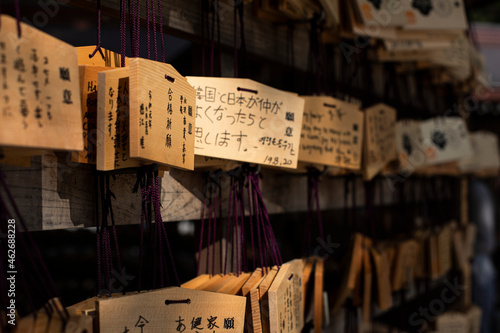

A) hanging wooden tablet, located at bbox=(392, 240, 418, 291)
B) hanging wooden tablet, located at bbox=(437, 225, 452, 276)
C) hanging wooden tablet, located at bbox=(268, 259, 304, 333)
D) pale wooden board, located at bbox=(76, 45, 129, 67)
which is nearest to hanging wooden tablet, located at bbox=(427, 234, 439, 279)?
hanging wooden tablet, located at bbox=(437, 225, 452, 276)

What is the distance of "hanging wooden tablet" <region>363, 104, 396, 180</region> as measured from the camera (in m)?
1.18

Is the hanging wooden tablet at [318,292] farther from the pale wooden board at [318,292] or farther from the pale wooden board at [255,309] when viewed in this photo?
the pale wooden board at [255,309]

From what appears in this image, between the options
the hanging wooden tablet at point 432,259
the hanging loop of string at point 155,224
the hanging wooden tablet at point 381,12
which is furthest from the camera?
the hanging wooden tablet at point 432,259

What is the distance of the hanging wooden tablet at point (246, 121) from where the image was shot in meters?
0.77

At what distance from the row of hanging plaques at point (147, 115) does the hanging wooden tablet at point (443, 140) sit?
524mm

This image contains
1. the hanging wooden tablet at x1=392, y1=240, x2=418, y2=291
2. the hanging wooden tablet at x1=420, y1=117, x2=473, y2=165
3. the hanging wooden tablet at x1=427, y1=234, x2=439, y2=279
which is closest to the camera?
the hanging wooden tablet at x1=392, y1=240, x2=418, y2=291

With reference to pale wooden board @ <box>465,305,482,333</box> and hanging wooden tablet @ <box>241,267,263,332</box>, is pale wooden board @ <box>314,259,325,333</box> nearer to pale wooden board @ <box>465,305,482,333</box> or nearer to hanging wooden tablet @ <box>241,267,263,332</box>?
hanging wooden tablet @ <box>241,267,263,332</box>

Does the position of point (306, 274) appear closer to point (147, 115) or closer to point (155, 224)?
point (155, 224)

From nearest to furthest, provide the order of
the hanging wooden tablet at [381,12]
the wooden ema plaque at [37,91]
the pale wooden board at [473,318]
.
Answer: the wooden ema plaque at [37,91] < the hanging wooden tablet at [381,12] < the pale wooden board at [473,318]

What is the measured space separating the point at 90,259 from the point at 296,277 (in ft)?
5.36

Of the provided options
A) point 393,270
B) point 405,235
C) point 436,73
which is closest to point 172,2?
point 393,270

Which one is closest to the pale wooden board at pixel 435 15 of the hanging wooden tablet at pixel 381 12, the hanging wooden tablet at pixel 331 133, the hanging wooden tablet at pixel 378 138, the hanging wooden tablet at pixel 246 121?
the hanging wooden tablet at pixel 381 12

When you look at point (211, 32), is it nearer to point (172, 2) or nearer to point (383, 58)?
point (172, 2)

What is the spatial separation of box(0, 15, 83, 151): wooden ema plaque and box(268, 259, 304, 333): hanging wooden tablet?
1.38 feet
